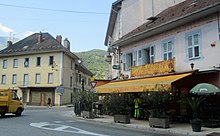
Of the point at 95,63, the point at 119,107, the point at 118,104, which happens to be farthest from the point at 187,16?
the point at 95,63

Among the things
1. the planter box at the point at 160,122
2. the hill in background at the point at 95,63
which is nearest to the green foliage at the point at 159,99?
the planter box at the point at 160,122

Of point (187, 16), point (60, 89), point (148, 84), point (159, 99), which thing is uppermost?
point (187, 16)

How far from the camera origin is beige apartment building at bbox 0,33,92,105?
4566 cm

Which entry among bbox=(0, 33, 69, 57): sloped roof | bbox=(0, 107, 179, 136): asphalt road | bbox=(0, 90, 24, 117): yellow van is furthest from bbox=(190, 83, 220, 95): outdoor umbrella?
bbox=(0, 33, 69, 57): sloped roof

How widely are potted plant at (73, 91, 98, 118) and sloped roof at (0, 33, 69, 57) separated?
24.4 meters

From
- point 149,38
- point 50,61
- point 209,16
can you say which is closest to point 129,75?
point 149,38

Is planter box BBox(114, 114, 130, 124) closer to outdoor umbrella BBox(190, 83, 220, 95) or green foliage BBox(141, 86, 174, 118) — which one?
green foliage BBox(141, 86, 174, 118)

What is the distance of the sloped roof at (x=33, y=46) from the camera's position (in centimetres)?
4672

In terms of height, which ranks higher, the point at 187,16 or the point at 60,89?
the point at 187,16

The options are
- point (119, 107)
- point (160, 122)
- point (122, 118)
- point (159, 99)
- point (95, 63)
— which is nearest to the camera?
point (160, 122)

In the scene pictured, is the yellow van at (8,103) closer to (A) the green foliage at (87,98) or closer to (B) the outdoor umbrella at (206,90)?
(A) the green foliage at (87,98)

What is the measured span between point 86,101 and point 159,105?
854cm

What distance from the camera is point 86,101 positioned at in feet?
70.9

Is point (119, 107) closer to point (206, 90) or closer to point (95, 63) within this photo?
point (206, 90)
